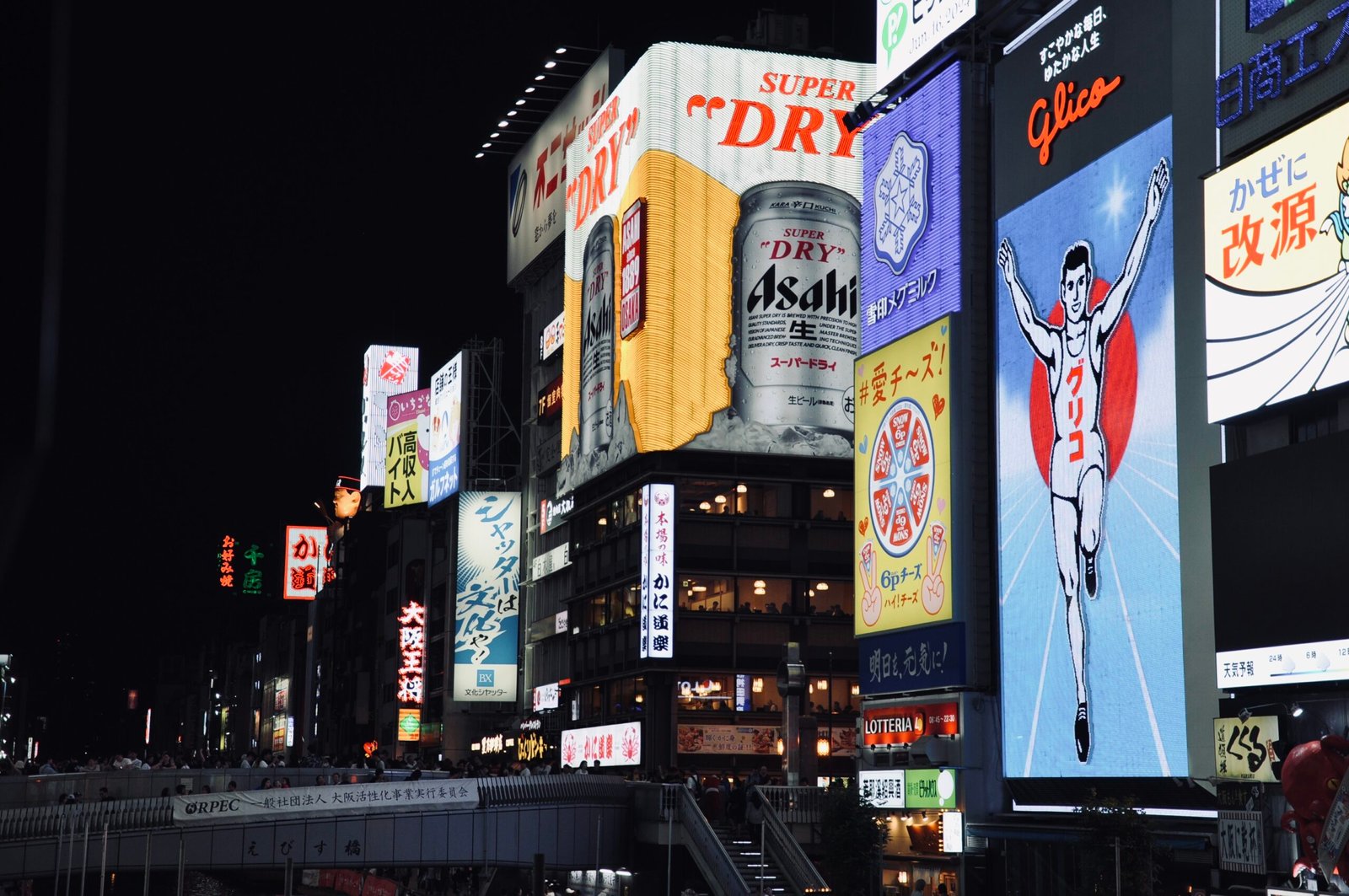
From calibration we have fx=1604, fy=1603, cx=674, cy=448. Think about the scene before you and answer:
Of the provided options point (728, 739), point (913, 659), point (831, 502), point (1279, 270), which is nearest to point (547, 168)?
point (831, 502)

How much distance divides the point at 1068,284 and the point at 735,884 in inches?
626

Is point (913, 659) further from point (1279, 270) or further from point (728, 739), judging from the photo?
point (728, 739)

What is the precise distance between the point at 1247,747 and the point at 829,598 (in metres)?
45.8

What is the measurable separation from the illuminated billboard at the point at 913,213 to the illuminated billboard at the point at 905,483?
0.99 meters

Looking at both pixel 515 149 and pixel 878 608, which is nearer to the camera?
pixel 878 608

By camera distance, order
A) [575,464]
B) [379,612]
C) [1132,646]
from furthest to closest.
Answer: [379,612] < [575,464] < [1132,646]

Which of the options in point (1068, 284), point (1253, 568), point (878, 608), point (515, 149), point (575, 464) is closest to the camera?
point (1253, 568)

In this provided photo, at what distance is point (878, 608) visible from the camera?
45.3m

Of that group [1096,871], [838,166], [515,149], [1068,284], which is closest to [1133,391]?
[1068,284]

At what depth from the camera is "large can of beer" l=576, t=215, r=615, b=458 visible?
249ft

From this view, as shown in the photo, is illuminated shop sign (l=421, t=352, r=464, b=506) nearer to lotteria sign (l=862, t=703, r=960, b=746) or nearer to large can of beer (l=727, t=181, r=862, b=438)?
large can of beer (l=727, t=181, r=862, b=438)

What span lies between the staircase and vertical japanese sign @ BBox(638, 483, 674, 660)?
1173 inches

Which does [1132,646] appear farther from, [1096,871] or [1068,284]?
[1068,284]

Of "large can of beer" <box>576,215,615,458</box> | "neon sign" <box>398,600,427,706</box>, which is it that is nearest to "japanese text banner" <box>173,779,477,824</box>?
"large can of beer" <box>576,215,615,458</box>
